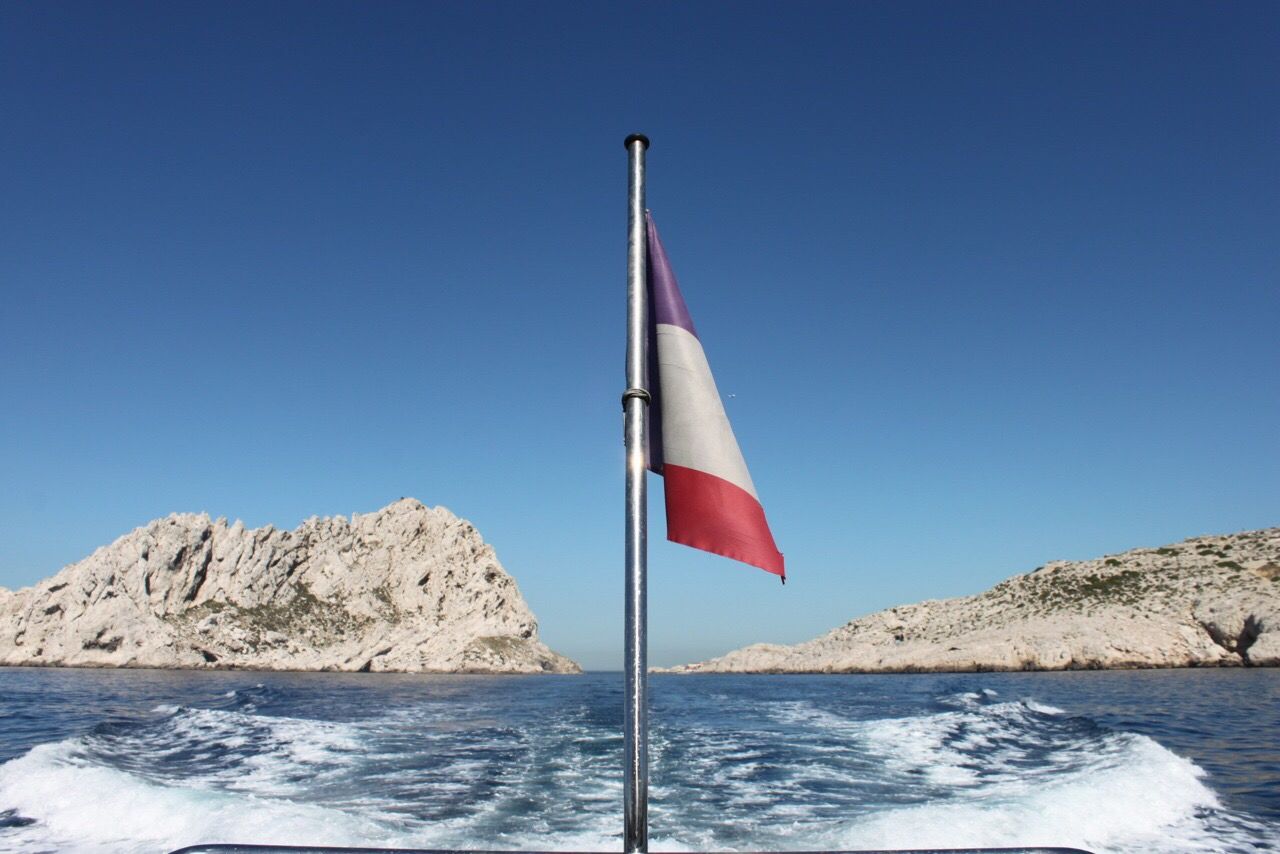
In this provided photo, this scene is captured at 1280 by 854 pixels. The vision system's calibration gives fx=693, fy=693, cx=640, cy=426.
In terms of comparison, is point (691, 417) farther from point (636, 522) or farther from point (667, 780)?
point (667, 780)

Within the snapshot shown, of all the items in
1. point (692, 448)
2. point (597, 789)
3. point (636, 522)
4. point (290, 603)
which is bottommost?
point (597, 789)

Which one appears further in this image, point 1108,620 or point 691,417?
point 1108,620

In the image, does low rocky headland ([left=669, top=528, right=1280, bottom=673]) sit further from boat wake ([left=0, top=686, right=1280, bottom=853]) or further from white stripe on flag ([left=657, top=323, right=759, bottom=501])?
white stripe on flag ([left=657, top=323, right=759, bottom=501])

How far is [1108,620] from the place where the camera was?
7838 cm

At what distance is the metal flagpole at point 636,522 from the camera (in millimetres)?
3580

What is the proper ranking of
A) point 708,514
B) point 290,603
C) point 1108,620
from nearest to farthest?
point 708,514 < point 1108,620 < point 290,603

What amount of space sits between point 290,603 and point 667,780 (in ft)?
499

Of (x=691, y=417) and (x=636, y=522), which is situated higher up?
(x=691, y=417)

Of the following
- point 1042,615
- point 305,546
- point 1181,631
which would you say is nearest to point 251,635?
point 305,546

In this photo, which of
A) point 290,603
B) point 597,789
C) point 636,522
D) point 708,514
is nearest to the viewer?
point 636,522

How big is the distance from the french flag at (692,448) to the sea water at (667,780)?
717 cm

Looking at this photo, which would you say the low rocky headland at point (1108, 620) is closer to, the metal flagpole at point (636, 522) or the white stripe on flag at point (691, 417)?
the white stripe on flag at point (691, 417)

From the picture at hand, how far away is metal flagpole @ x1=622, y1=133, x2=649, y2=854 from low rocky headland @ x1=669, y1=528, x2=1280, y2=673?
77.3 m

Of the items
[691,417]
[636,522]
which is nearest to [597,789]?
[691,417]
